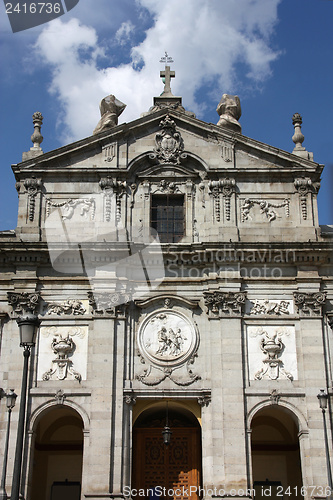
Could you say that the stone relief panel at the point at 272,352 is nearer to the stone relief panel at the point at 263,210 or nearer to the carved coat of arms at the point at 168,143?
the stone relief panel at the point at 263,210

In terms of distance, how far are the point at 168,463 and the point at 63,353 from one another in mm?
5543

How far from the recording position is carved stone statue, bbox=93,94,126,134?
27.9 metres

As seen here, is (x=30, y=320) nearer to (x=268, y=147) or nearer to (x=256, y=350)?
(x=256, y=350)

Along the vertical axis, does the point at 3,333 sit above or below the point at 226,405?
above

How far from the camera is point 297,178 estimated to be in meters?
26.5

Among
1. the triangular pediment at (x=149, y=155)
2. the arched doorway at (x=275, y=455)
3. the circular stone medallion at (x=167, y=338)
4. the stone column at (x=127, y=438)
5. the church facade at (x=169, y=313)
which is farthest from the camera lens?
the triangular pediment at (x=149, y=155)

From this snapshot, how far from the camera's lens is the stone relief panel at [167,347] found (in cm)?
2411

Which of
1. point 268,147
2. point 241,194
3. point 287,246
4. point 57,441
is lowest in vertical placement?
point 57,441

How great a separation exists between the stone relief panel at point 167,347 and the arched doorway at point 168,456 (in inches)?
87.6

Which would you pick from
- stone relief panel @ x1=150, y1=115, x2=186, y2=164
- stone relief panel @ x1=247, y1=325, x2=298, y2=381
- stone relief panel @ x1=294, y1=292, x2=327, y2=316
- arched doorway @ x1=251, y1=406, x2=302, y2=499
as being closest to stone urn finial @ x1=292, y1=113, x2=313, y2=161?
stone relief panel @ x1=150, y1=115, x2=186, y2=164

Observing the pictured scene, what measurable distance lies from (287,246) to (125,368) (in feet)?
23.8

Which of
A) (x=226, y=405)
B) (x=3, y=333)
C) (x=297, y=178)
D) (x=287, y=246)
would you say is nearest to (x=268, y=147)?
(x=297, y=178)

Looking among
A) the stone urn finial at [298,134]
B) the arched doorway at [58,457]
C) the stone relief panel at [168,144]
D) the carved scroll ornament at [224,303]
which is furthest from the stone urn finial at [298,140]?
the arched doorway at [58,457]

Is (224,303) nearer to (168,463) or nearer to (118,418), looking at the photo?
(118,418)
